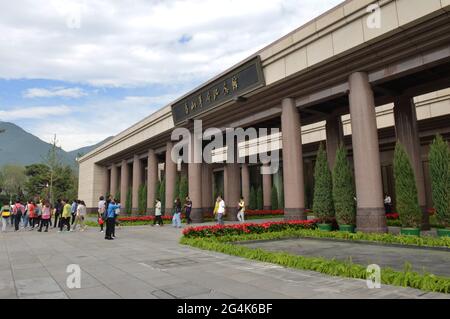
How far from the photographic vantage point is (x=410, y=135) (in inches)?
594

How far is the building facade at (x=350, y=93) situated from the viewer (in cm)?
1120

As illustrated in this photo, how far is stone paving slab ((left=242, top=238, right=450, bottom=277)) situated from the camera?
6913mm

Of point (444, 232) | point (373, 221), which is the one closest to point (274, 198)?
point (373, 221)

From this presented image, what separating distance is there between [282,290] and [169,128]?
64.7 ft

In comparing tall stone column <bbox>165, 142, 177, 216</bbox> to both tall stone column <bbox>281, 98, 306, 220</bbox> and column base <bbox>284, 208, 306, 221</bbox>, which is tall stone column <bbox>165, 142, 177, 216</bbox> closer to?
tall stone column <bbox>281, 98, 306, 220</bbox>

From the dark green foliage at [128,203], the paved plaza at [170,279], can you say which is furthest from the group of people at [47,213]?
the dark green foliage at [128,203]

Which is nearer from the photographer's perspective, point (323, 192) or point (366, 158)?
point (366, 158)

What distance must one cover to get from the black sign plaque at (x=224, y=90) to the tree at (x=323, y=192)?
15.4 feet

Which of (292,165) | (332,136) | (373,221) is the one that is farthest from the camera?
(332,136)

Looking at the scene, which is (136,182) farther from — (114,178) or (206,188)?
(114,178)

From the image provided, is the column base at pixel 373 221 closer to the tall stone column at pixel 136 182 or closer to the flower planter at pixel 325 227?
the flower planter at pixel 325 227

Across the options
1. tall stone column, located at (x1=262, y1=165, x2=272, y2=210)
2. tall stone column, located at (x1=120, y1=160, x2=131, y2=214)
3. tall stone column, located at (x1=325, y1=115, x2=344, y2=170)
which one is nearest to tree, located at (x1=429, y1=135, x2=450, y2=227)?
tall stone column, located at (x1=325, y1=115, x2=344, y2=170)

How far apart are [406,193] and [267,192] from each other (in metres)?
23.4

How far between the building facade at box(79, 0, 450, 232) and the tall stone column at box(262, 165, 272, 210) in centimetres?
1083
